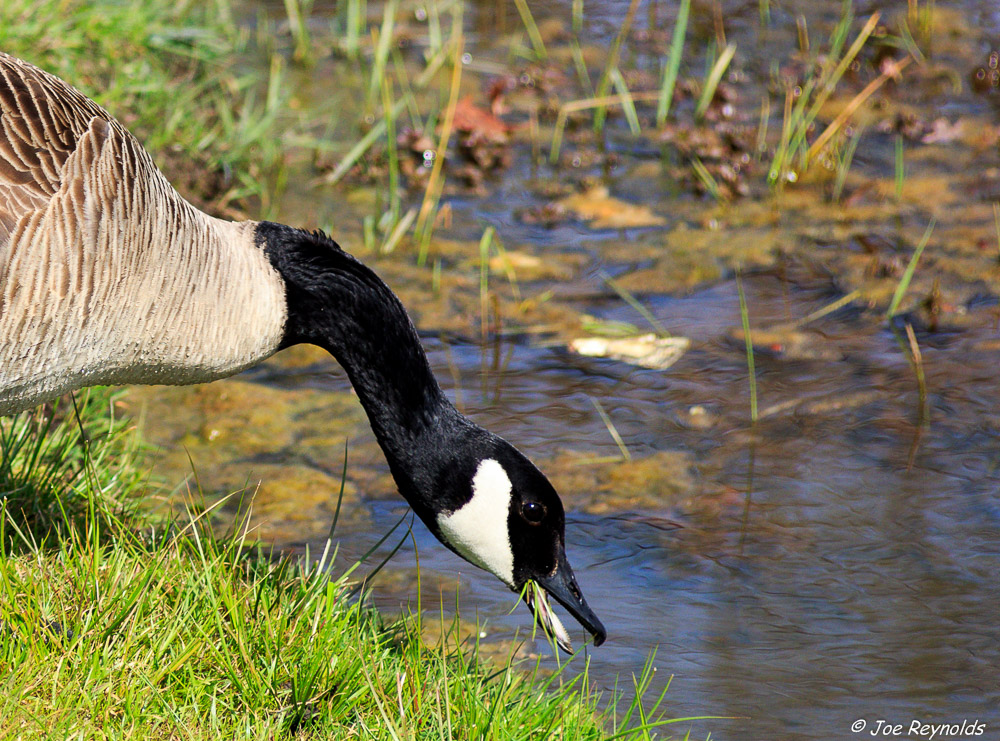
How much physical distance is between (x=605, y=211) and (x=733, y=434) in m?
2.35

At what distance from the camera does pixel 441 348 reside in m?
6.20

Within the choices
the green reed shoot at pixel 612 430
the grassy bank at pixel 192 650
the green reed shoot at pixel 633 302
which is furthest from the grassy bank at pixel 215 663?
the green reed shoot at pixel 633 302

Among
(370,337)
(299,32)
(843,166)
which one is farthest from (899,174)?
(370,337)

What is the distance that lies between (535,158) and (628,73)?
4.42ft

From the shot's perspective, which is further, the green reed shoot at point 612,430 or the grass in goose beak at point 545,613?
the green reed shoot at point 612,430

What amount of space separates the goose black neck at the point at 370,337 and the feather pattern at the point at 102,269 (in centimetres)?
8

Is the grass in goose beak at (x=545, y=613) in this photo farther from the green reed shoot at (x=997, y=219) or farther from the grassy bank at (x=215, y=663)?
the green reed shoot at (x=997, y=219)

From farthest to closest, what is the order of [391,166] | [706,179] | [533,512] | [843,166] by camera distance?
[843,166] < [706,179] < [391,166] < [533,512]

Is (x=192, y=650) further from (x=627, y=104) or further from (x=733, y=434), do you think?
(x=627, y=104)

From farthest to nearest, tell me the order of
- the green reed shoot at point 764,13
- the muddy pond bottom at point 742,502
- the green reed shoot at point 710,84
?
the green reed shoot at point 764,13 → the green reed shoot at point 710,84 → the muddy pond bottom at point 742,502

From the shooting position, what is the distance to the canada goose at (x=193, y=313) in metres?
3.51

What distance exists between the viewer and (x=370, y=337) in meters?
3.98

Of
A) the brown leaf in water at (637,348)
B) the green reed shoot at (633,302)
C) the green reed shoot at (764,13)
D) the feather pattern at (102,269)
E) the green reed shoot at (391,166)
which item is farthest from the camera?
the green reed shoot at (764,13)

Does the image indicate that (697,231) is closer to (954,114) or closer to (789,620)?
(954,114)
